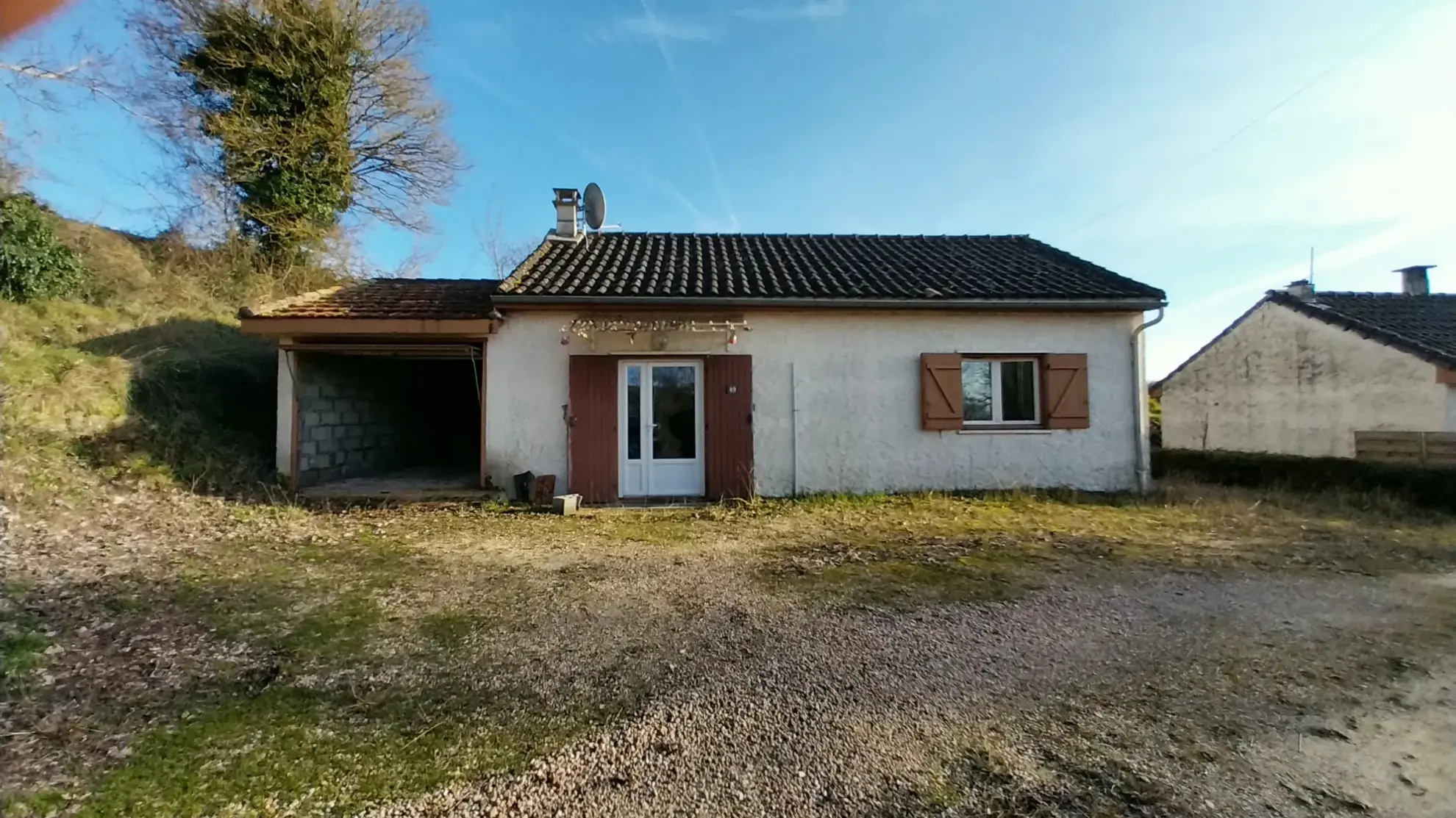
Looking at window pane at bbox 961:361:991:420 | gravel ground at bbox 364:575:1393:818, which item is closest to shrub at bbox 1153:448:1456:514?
window pane at bbox 961:361:991:420

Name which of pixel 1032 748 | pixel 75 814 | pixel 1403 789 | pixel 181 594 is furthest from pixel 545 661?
pixel 1403 789

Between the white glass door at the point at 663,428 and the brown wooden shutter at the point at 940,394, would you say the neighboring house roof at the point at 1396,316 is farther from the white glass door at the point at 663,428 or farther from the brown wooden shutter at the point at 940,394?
the white glass door at the point at 663,428

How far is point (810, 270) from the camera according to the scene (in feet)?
33.2

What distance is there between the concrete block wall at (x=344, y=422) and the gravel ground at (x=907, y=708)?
7515 millimetres

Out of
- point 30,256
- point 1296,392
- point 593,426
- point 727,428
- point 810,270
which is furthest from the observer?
point 1296,392

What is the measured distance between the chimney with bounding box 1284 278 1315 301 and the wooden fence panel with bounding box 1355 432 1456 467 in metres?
3.76

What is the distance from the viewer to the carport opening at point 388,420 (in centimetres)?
908

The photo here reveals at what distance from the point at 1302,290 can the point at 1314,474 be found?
6224mm

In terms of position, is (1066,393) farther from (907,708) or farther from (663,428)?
(907,708)

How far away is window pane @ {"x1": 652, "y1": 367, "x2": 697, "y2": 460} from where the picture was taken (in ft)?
28.7

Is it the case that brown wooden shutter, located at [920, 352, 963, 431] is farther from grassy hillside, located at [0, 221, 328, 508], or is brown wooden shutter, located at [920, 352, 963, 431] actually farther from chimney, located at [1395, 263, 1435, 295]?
chimney, located at [1395, 263, 1435, 295]

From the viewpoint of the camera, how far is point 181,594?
14.9 ft

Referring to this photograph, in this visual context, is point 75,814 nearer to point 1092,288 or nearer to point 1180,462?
point 1092,288

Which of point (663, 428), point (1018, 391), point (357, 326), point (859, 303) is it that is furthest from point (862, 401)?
point (357, 326)
